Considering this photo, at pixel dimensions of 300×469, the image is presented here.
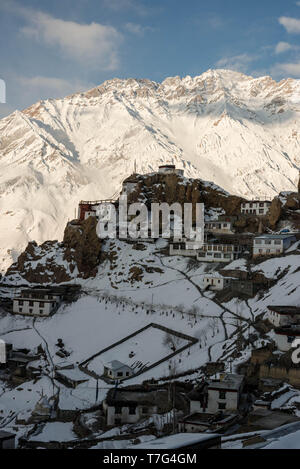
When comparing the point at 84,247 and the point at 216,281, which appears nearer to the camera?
the point at 216,281

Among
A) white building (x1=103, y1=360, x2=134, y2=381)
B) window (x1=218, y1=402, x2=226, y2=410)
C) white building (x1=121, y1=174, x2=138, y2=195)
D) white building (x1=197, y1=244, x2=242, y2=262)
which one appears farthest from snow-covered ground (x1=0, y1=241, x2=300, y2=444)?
white building (x1=121, y1=174, x2=138, y2=195)

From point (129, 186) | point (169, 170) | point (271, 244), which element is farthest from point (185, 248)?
point (169, 170)

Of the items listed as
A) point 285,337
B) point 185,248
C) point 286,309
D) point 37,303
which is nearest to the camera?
point 285,337

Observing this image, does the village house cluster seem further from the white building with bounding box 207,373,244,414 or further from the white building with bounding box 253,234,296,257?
the white building with bounding box 207,373,244,414

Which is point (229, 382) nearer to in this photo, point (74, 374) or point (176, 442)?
point (74, 374)

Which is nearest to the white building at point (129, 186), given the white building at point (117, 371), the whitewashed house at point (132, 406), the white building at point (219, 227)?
the white building at point (219, 227)

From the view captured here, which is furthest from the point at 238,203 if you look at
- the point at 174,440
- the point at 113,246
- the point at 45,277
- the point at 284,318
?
the point at 174,440

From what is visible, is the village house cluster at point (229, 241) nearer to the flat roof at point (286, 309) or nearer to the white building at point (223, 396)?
the flat roof at point (286, 309)
